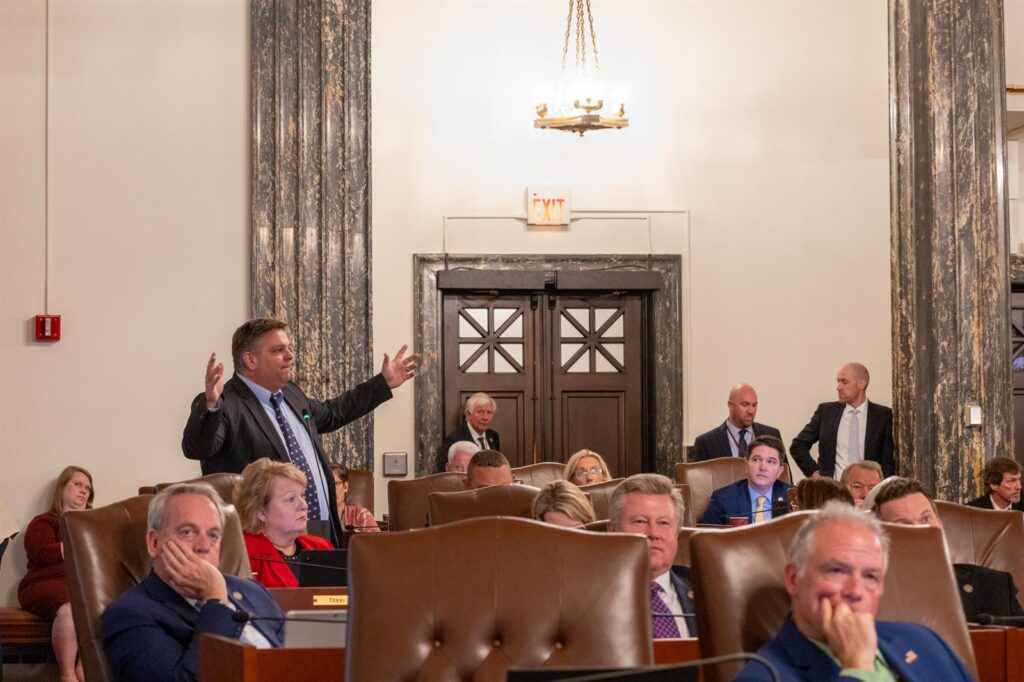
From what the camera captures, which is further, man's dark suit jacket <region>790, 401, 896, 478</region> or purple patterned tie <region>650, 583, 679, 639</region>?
man's dark suit jacket <region>790, 401, 896, 478</region>

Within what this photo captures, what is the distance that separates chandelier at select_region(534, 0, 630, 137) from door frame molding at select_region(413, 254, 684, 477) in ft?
3.53

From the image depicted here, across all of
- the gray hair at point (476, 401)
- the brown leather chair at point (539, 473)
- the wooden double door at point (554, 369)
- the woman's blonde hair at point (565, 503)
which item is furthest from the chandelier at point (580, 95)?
the woman's blonde hair at point (565, 503)

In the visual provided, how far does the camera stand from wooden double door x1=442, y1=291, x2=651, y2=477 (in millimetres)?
11188

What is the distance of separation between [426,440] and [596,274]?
5.94 ft

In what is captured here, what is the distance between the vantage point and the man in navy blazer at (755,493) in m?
7.17

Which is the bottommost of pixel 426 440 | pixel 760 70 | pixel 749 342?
pixel 426 440

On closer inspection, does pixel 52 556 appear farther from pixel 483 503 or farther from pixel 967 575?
pixel 967 575

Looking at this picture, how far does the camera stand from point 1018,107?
11.1 m

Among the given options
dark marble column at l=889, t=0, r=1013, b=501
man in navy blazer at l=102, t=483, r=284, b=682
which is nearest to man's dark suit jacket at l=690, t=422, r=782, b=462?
dark marble column at l=889, t=0, r=1013, b=501

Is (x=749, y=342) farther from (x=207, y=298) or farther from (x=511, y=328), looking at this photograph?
(x=207, y=298)

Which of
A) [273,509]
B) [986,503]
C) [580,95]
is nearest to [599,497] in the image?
[273,509]

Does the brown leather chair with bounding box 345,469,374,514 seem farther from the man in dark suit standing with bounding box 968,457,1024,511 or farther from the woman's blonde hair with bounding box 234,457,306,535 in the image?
the man in dark suit standing with bounding box 968,457,1024,511

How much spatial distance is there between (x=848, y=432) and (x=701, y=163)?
8.25 ft

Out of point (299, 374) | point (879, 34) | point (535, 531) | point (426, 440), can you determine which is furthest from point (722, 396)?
point (535, 531)
